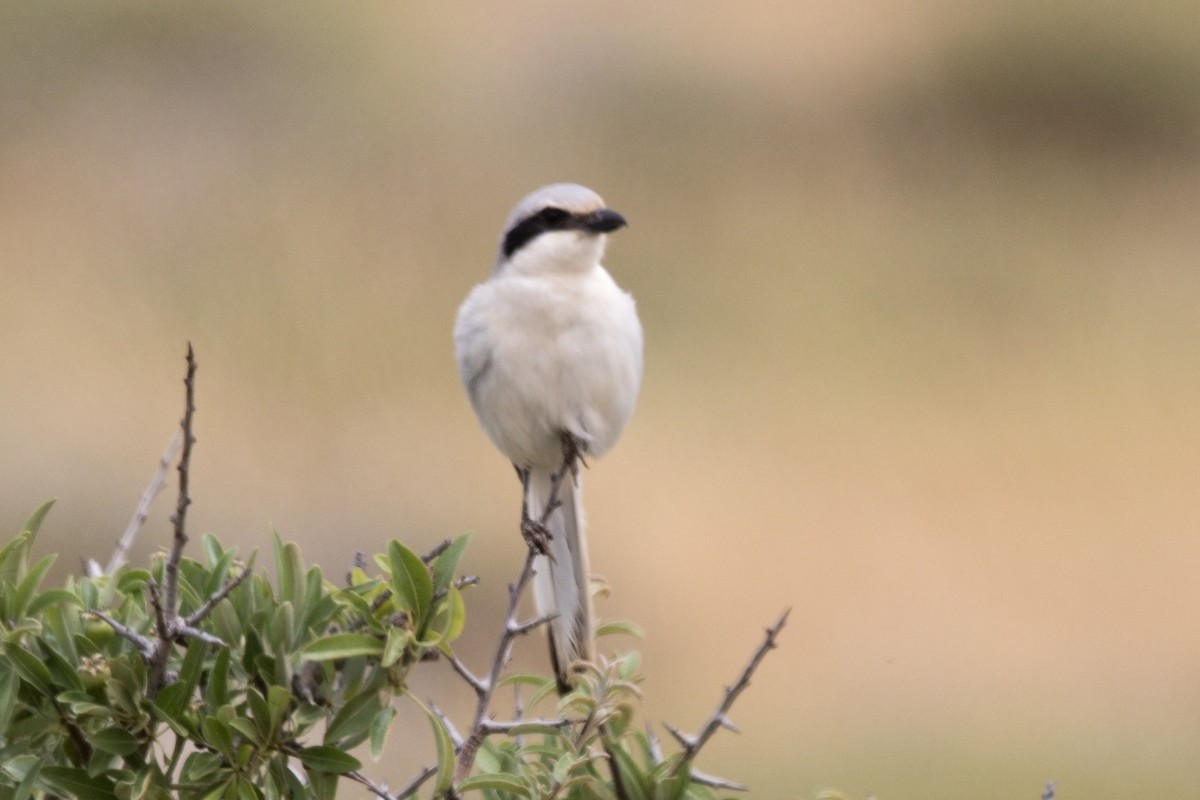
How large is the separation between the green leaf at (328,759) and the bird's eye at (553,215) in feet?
5.86

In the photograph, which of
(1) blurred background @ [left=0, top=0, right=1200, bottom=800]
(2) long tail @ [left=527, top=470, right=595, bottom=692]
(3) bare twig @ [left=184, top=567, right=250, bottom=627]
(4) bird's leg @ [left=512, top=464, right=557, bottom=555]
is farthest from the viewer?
(1) blurred background @ [left=0, top=0, right=1200, bottom=800]

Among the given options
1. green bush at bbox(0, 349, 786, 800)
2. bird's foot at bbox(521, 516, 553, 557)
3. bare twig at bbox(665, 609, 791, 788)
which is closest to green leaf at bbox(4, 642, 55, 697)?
green bush at bbox(0, 349, 786, 800)

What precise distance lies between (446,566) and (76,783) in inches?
20.1

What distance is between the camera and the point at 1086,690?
9305 millimetres

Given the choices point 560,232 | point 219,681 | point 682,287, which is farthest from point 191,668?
point 682,287

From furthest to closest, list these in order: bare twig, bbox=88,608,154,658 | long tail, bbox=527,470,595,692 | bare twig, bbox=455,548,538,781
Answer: long tail, bbox=527,470,595,692
bare twig, bbox=455,548,538,781
bare twig, bbox=88,608,154,658

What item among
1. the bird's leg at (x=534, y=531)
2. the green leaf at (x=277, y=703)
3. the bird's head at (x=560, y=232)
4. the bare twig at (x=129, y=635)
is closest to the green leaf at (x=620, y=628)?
the bird's leg at (x=534, y=531)

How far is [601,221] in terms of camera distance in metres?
3.35

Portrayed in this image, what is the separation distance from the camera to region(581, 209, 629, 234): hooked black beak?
3.32 meters

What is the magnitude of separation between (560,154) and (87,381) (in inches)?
188

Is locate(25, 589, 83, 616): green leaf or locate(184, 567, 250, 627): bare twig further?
locate(25, 589, 83, 616): green leaf

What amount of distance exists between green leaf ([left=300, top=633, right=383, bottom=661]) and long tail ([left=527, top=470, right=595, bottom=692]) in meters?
0.85

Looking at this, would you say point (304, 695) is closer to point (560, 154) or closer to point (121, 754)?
point (121, 754)

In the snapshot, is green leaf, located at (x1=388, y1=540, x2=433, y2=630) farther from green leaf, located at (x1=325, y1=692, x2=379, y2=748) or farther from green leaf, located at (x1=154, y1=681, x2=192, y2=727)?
green leaf, located at (x1=154, y1=681, x2=192, y2=727)
